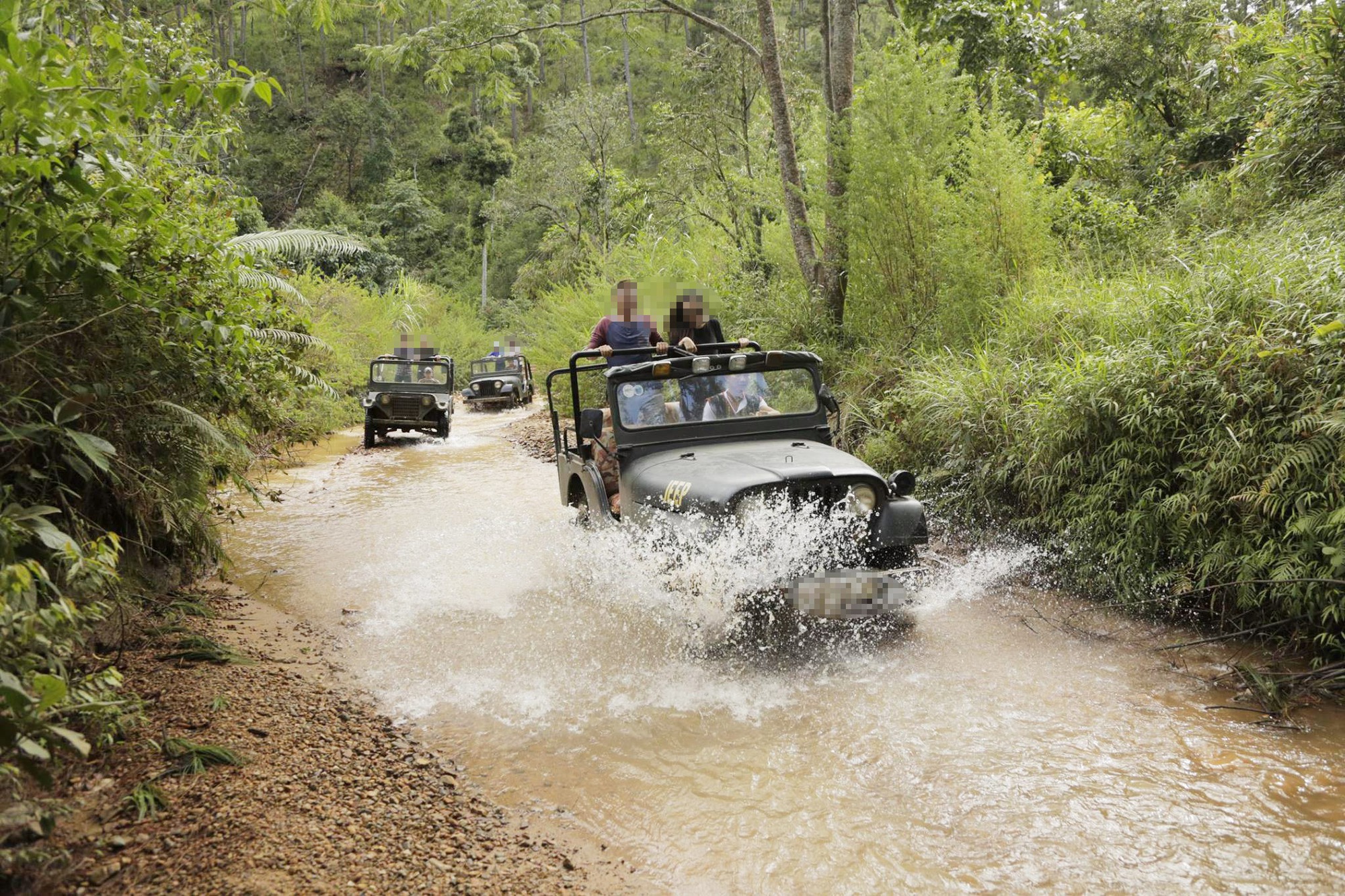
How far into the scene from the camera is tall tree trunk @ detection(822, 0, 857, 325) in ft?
31.6

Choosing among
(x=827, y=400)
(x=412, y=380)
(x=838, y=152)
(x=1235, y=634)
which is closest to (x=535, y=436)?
(x=412, y=380)

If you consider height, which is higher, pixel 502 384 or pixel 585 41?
pixel 585 41

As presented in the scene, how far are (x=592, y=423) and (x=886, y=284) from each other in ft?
16.5

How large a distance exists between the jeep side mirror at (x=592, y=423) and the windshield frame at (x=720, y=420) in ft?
0.35

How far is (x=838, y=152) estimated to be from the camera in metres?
9.51

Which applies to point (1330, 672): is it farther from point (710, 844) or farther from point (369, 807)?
point (369, 807)

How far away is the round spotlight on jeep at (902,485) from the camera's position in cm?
475

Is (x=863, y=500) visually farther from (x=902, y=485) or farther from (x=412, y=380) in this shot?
(x=412, y=380)

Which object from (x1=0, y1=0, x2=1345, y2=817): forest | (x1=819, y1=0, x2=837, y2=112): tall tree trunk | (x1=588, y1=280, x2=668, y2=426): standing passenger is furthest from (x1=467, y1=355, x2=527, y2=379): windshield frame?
(x1=588, y1=280, x2=668, y2=426): standing passenger

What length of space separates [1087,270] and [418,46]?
8.01 meters

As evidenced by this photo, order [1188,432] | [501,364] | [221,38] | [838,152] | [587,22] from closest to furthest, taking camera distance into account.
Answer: [1188,432], [838,152], [587,22], [501,364], [221,38]

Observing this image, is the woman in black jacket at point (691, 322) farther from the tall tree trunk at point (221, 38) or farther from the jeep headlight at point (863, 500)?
the tall tree trunk at point (221, 38)

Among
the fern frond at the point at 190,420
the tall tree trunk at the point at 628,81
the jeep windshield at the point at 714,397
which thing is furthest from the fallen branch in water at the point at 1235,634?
the tall tree trunk at the point at 628,81

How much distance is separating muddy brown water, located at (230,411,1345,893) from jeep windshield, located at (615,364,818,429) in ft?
2.91
